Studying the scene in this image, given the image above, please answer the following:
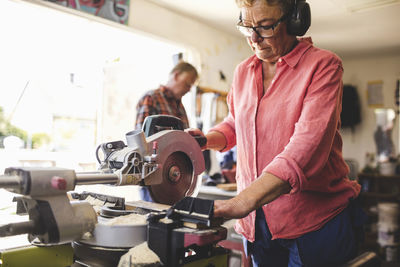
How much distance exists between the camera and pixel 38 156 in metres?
5.32

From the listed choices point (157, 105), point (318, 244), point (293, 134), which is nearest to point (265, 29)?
point (293, 134)

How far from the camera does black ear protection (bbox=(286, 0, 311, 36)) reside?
1.17 m

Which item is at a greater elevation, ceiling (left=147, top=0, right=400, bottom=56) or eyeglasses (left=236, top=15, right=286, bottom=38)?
ceiling (left=147, top=0, right=400, bottom=56)

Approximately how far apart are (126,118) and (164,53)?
918 mm

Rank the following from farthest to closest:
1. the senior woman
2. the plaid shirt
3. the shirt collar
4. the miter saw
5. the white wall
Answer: the white wall
the plaid shirt
the shirt collar
the senior woman
the miter saw

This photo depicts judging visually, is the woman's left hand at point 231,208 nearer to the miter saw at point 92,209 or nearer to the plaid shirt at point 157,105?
the miter saw at point 92,209

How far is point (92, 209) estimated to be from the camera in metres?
0.88

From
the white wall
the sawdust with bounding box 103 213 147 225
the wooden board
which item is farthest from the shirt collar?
the white wall

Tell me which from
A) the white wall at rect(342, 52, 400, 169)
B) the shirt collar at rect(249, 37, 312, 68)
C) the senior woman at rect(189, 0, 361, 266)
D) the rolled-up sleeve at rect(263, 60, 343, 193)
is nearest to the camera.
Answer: the rolled-up sleeve at rect(263, 60, 343, 193)

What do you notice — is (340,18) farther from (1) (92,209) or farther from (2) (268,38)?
(1) (92,209)

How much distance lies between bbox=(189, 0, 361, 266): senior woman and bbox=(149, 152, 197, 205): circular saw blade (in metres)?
0.15

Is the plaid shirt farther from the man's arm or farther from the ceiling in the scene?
the man's arm

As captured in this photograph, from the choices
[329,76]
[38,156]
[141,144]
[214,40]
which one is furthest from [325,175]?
[38,156]

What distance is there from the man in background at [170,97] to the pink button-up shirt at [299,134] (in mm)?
1657
